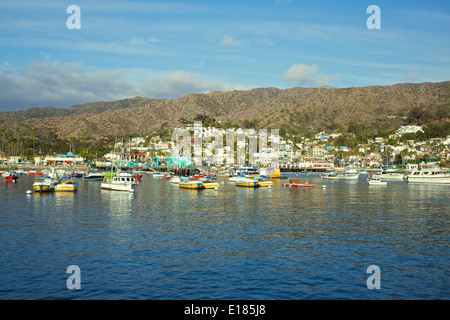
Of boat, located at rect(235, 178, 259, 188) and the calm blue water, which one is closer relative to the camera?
the calm blue water

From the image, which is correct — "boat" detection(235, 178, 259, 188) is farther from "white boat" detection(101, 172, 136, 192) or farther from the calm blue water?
the calm blue water

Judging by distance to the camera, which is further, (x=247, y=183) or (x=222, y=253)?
(x=247, y=183)

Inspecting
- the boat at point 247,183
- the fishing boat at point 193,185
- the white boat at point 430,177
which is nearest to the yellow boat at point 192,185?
the fishing boat at point 193,185

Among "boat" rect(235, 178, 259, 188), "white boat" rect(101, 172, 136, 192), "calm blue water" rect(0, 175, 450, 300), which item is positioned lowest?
"calm blue water" rect(0, 175, 450, 300)

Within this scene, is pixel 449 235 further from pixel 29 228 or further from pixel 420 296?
pixel 29 228

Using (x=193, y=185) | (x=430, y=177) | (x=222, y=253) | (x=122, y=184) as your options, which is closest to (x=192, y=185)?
(x=193, y=185)

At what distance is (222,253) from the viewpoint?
104 feet

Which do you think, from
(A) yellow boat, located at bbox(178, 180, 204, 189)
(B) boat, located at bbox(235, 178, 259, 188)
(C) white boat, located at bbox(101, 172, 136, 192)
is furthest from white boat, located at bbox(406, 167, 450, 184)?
(C) white boat, located at bbox(101, 172, 136, 192)

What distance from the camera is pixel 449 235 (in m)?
39.7

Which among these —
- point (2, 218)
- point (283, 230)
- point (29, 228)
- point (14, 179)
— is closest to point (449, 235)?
point (283, 230)

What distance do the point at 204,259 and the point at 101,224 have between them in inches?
762

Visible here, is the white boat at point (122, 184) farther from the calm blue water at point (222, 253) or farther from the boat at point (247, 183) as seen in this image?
the boat at point (247, 183)

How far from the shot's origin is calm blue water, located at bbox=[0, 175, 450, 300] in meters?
23.1

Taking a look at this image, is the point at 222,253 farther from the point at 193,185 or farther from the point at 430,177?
the point at 430,177
